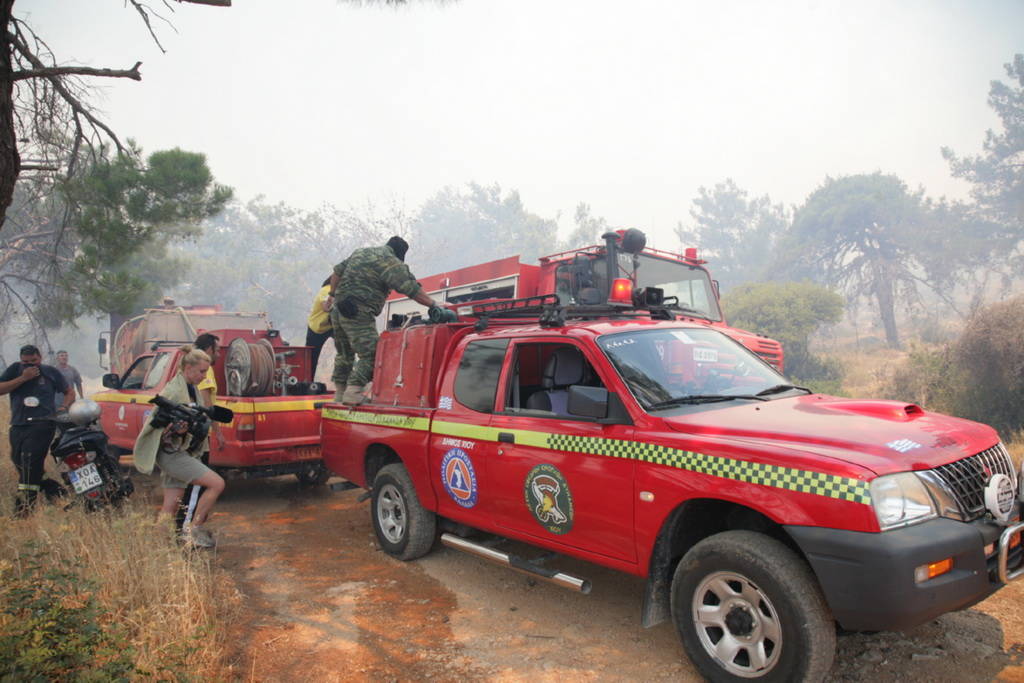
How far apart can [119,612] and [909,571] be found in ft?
12.9

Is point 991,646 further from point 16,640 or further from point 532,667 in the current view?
point 16,640

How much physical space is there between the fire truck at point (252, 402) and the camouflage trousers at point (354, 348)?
64 cm

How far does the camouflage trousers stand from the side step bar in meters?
2.00

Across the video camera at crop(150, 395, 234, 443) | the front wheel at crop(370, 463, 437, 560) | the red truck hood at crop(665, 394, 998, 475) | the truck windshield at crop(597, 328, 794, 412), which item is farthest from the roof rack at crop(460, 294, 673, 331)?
the video camera at crop(150, 395, 234, 443)

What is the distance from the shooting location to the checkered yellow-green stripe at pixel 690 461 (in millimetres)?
2633

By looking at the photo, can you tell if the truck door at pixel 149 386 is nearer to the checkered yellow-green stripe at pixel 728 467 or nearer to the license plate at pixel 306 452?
the license plate at pixel 306 452

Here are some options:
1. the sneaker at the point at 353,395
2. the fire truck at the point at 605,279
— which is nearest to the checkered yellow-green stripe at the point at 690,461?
the sneaker at the point at 353,395

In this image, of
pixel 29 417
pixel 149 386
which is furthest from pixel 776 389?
pixel 149 386

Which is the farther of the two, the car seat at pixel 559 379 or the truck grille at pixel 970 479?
the car seat at pixel 559 379

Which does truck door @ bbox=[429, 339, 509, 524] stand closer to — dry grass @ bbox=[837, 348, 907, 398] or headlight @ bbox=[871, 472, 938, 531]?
headlight @ bbox=[871, 472, 938, 531]

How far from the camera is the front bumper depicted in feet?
8.21

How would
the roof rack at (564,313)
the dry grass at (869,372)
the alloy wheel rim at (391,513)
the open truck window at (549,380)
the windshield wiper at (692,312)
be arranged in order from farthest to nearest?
the dry grass at (869,372) → the windshield wiper at (692,312) → the alloy wheel rim at (391,513) → the roof rack at (564,313) → the open truck window at (549,380)

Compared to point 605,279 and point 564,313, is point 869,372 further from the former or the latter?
point 564,313

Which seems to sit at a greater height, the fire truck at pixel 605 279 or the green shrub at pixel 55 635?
the fire truck at pixel 605 279
